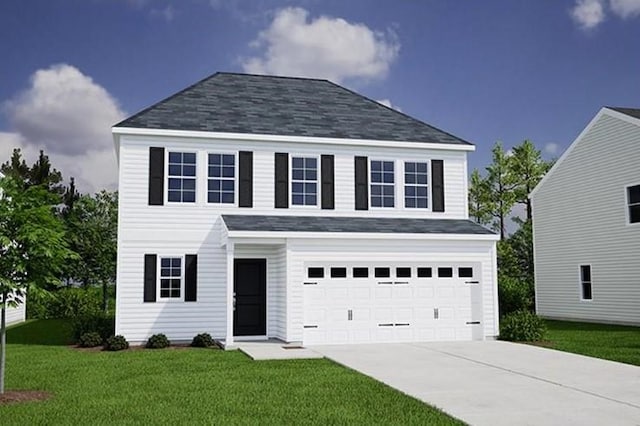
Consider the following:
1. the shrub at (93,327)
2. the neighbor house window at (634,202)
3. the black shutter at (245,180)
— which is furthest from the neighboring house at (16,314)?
the neighbor house window at (634,202)

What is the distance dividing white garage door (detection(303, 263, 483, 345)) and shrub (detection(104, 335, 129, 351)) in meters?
4.67

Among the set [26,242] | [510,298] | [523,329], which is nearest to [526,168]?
[510,298]

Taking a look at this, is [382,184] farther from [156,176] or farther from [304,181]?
[156,176]

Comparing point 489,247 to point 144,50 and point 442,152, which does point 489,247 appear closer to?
point 442,152

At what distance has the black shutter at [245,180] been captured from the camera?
1866 cm

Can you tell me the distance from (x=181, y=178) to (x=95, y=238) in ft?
35.3

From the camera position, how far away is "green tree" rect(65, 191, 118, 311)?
89.6 ft

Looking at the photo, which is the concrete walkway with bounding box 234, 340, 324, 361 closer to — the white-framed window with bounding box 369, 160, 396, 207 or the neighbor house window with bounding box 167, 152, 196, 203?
the neighbor house window with bounding box 167, 152, 196, 203

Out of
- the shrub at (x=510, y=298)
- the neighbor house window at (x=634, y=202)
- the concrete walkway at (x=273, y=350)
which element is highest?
the neighbor house window at (x=634, y=202)

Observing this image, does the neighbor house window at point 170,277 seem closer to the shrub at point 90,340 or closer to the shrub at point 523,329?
the shrub at point 90,340

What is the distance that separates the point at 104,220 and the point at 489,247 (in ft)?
54.8

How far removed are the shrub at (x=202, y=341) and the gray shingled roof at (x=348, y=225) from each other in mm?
2952

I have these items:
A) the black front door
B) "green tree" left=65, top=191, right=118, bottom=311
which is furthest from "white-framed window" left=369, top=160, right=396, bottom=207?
"green tree" left=65, top=191, right=118, bottom=311

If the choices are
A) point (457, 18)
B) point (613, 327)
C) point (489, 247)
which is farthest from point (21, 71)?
point (613, 327)
